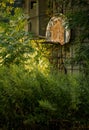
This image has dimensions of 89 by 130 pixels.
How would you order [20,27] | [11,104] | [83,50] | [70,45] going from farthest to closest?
[70,45]
[83,50]
[20,27]
[11,104]

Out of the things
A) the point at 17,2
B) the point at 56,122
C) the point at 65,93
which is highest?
the point at 17,2

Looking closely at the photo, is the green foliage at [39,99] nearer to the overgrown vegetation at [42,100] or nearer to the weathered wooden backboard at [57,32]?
the overgrown vegetation at [42,100]

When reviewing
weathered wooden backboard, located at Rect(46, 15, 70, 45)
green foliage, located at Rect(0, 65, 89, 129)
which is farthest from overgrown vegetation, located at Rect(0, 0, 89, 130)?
weathered wooden backboard, located at Rect(46, 15, 70, 45)

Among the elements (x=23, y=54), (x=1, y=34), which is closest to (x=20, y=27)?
(x=1, y=34)

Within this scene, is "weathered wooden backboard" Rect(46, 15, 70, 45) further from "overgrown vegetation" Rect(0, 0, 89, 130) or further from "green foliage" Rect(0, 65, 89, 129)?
"green foliage" Rect(0, 65, 89, 129)

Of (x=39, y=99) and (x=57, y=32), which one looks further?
(x=57, y=32)

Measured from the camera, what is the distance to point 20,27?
5781 millimetres

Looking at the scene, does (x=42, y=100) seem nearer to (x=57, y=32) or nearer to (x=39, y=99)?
(x=39, y=99)

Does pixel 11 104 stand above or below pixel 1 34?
below

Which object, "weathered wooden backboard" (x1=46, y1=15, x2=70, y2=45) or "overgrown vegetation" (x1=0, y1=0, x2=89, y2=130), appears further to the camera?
"weathered wooden backboard" (x1=46, y1=15, x2=70, y2=45)

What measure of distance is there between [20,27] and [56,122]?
2991 millimetres

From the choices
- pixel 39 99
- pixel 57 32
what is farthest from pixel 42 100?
pixel 57 32

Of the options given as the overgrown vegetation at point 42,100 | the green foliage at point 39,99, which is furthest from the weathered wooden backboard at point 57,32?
the green foliage at point 39,99

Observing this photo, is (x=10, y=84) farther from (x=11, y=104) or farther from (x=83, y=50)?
(x=83, y=50)
